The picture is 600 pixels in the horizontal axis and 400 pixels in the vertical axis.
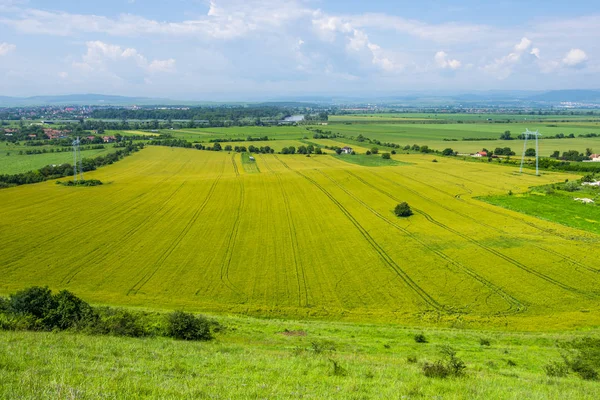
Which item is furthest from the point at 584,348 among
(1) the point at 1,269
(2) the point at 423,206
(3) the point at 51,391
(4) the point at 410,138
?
(4) the point at 410,138

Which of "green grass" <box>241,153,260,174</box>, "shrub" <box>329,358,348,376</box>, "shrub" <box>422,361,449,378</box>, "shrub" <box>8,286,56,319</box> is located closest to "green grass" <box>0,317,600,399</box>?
"shrub" <box>329,358,348,376</box>

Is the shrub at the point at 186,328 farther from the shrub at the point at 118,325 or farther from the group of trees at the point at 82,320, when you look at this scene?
the shrub at the point at 118,325

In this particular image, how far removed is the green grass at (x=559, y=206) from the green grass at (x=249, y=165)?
50.4 meters

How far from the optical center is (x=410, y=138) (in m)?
166

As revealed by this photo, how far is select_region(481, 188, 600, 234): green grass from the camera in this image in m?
50.3

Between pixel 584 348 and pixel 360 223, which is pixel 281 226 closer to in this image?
pixel 360 223

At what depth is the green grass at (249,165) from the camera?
9040 centimetres

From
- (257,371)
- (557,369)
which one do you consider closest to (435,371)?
(257,371)

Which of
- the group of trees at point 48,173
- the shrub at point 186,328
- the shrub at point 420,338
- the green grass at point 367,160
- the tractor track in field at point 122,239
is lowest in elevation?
the shrub at point 420,338

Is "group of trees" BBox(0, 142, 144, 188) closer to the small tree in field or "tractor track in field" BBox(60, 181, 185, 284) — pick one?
"tractor track in field" BBox(60, 181, 185, 284)

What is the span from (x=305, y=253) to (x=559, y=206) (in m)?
43.6

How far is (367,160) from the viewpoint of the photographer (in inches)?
4281

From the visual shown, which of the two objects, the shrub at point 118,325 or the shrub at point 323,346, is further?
the shrub at point 118,325

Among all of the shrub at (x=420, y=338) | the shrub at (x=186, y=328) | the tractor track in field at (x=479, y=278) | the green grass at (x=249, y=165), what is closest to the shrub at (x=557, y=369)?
the shrub at (x=420, y=338)
